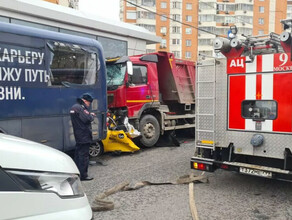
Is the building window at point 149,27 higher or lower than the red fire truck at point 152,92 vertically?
higher

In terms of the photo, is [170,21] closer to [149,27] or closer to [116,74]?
[149,27]

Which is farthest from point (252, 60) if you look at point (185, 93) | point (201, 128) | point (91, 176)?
point (185, 93)

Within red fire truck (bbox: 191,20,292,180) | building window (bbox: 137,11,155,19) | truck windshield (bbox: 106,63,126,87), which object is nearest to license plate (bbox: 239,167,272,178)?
red fire truck (bbox: 191,20,292,180)

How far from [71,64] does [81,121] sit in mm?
1577

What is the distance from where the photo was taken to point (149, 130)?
9500 mm

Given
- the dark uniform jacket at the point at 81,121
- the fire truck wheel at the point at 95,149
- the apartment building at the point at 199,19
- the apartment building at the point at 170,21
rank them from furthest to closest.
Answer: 1. the apartment building at the point at 199,19
2. the apartment building at the point at 170,21
3. the fire truck wheel at the point at 95,149
4. the dark uniform jacket at the point at 81,121

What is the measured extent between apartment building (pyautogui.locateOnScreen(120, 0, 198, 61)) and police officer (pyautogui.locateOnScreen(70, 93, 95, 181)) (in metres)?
56.1

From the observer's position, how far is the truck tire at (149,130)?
9.32m

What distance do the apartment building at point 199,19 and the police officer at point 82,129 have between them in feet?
187

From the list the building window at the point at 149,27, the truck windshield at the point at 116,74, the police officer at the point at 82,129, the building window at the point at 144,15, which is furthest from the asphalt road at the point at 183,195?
the building window at the point at 149,27

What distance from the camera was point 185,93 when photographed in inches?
429

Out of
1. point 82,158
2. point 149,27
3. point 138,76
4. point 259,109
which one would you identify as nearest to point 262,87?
point 259,109

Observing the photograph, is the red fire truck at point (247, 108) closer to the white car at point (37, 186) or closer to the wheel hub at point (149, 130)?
the white car at point (37, 186)

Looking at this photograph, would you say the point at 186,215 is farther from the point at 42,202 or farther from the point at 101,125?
the point at 101,125
